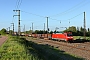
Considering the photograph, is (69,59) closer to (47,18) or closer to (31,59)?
(31,59)

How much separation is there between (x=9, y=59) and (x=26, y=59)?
1.24 meters

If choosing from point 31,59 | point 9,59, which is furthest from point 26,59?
point 9,59

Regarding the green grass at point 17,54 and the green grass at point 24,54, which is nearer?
the green grass at point 17,54

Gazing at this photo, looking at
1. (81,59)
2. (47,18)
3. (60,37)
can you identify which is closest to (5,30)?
(47,18)

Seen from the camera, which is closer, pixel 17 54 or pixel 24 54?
pixel 24 54

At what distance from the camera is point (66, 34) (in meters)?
56.8

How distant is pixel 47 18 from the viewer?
93.1 m

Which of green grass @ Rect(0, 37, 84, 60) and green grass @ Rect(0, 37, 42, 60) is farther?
green grass @ Rect(0, 37, 84, 60)

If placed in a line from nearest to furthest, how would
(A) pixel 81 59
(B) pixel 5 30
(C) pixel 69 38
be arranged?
(A) pixel 81 59 < (C) pixel 69 38 < (B) pixel 5 30

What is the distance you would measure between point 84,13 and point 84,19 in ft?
6.75

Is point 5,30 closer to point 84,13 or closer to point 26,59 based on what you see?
point 84,13

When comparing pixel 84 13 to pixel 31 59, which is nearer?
pixel 31 59

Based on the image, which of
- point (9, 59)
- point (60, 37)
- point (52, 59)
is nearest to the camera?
point (9, 59)

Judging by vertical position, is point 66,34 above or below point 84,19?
below
